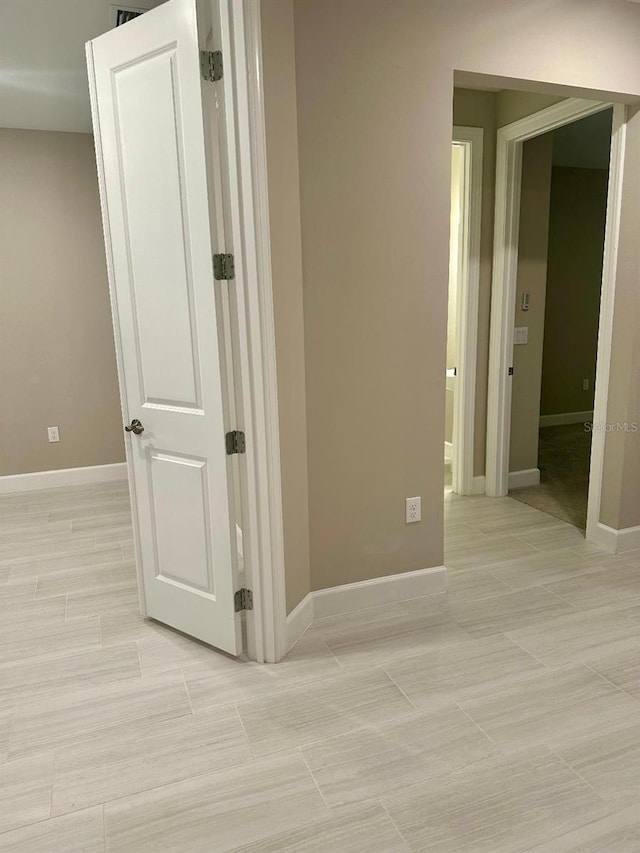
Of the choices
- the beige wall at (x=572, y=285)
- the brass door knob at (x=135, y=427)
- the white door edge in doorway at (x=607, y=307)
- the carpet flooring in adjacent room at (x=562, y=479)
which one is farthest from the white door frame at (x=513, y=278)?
the beige wall at (x=572, y=285)

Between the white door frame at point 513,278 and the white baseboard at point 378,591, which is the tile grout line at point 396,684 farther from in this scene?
the white door frame at point 513,278

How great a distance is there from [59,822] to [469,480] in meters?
3.25

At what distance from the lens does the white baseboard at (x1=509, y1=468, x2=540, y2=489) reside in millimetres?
4426

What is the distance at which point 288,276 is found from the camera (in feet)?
7.43

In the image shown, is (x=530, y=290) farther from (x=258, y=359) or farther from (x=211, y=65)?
(x=211, y=65)

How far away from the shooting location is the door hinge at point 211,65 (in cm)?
197

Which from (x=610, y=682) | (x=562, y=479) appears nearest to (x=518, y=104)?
(x=562, y=479)

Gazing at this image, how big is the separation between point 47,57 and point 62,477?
2.92m

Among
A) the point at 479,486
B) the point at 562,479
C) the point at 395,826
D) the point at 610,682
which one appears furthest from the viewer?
the point at 562,479

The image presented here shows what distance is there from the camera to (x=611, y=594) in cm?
286

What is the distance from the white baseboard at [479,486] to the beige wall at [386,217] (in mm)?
1567

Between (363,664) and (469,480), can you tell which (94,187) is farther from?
(363,664)

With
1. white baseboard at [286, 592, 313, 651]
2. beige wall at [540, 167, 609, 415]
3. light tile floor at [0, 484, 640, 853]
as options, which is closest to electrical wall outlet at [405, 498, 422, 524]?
light tile floor at [0, 484, 640, 853]

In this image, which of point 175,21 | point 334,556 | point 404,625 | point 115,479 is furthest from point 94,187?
point 404,625
